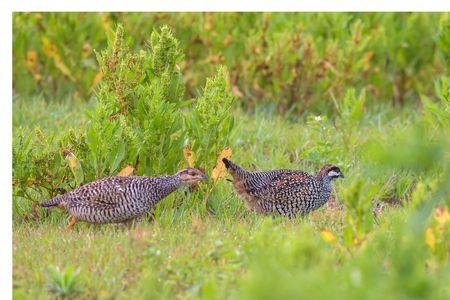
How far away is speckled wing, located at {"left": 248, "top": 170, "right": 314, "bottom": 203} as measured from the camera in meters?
7.55

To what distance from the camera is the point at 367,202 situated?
5.36 meters

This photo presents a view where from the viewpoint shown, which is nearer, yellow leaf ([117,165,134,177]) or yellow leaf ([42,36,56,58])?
yellow leaf ([117,165,134,177])

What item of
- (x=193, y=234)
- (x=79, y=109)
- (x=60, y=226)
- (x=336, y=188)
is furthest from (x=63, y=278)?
(x=79, y=109)

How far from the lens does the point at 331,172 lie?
7.98 metres

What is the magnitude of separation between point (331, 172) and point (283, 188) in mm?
587

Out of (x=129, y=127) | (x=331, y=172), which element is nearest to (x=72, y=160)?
(x=129, y=127)

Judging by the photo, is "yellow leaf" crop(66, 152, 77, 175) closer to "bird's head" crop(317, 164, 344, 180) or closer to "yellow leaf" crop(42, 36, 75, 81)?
"bird's head" crop(317, 164, 344, 180)

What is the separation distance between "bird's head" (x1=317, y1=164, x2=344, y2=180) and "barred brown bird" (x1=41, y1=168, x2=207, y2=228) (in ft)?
5.07

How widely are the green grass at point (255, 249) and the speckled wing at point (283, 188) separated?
24cm

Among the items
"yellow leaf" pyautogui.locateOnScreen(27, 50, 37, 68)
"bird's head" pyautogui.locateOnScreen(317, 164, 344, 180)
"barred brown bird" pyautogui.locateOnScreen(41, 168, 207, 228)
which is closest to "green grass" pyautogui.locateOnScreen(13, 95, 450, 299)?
"barred brown bird" pyautogui.locateOnScreen(41, 168, 207, 228)

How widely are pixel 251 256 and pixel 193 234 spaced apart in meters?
0.88

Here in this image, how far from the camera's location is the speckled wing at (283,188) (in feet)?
24.8

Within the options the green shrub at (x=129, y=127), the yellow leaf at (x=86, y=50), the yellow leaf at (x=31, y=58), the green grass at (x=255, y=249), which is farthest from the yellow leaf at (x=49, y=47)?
the green shrub at (x=129, y=127)

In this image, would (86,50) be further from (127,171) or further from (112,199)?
(112,199)
